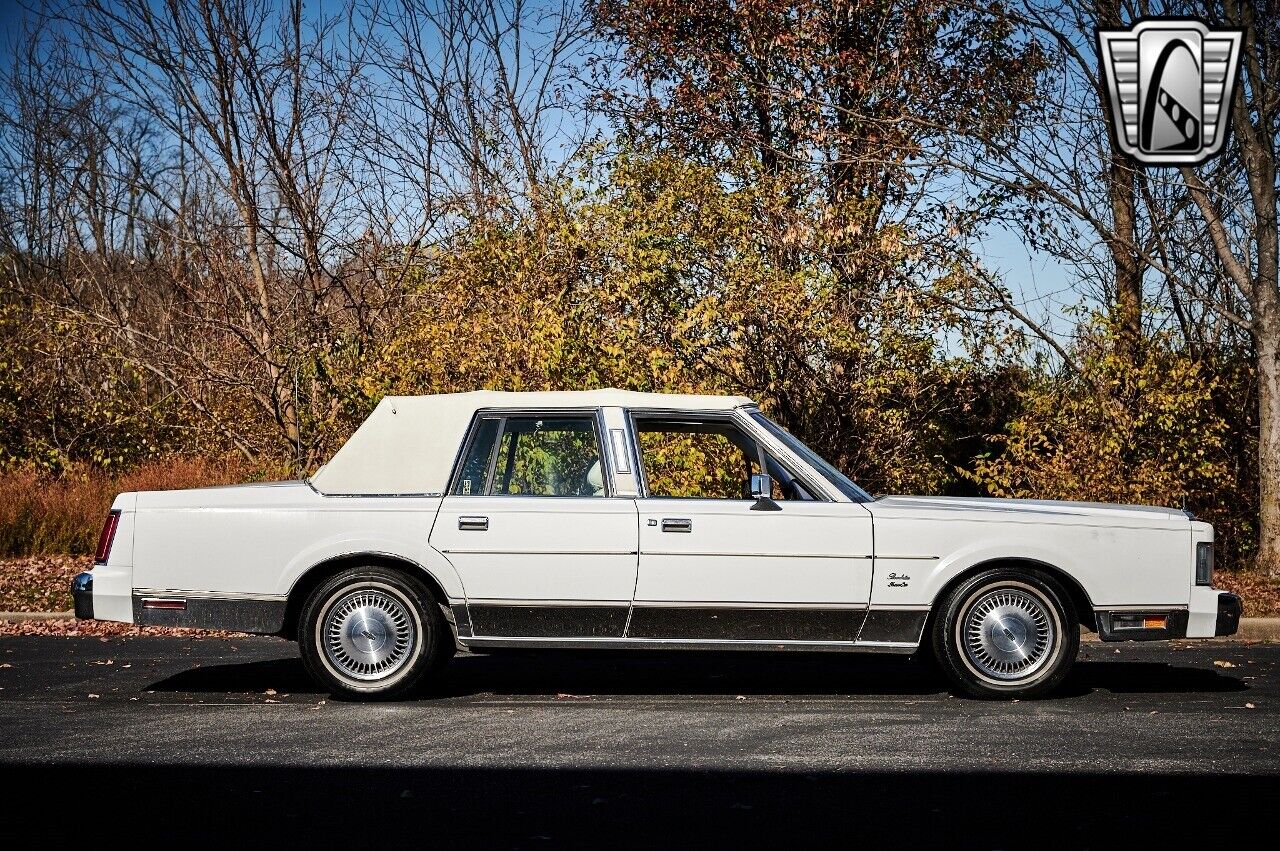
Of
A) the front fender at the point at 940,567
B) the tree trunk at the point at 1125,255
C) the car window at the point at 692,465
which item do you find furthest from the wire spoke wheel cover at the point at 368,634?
the tree trunk at the point at 1125,255

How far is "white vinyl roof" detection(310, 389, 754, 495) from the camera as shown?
8.12 m

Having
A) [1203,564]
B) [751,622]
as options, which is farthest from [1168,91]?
[751,622]

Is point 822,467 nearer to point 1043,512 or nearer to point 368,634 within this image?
point 1043,512

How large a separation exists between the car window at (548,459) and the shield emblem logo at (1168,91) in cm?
916

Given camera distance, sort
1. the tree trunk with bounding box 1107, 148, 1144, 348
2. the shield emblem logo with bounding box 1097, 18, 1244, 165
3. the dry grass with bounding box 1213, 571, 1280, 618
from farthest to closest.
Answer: the tree trunk with bounding box 1107, 148, 1144, 348 < the shield emblem logo with bounding box 1097, 18, 1244, 165 < the dry grass with bounding box 1213, 571, 1280, 618

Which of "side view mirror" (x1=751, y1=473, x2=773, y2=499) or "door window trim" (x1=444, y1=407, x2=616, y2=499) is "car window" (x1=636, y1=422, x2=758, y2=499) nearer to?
"door window trim" (x1=444, y1=407, x2=616, y2=499)

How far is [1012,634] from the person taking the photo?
796cm

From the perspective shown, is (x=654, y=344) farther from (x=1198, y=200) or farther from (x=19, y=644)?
(x=19, y=644)

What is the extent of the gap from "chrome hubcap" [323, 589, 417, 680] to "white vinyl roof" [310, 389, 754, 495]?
63 cm

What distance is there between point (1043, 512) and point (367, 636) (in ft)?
12.6

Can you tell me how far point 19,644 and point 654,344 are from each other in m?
6.97

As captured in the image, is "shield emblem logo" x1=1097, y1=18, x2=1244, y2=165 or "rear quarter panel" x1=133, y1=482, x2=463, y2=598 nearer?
"rear quarter panel" x1=133, y1=482, x2=463, y2=598

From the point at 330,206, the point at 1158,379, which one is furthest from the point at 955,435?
the point at 330,206

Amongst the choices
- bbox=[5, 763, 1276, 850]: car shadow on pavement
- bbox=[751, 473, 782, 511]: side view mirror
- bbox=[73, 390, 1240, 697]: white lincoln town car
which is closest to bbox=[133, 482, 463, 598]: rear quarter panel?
bbox=[73, 390, 1240, 697]: white lincoln town car
